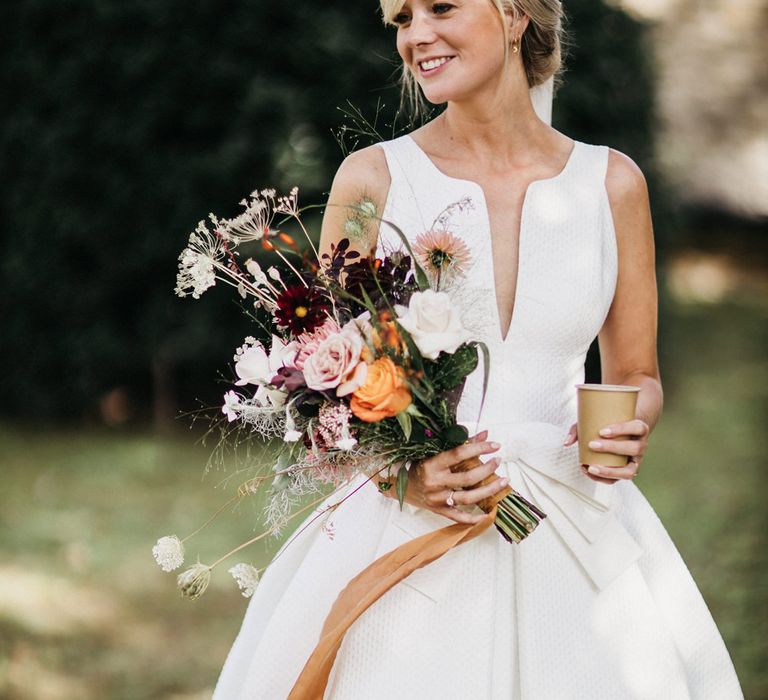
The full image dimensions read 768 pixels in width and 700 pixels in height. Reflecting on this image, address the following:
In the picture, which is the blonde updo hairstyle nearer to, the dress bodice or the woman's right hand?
the dress bodice

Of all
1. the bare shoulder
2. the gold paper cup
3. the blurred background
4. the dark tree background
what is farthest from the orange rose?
the dark tree background

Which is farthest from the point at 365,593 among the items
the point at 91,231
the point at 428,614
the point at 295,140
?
the point at 91,231

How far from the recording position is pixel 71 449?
7.32 m

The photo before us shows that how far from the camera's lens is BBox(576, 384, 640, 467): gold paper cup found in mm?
2082

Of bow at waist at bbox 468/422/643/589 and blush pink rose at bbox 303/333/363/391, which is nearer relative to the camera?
blush pink rose at bbox 303/333/363/391

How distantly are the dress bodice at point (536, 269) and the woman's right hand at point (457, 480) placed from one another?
0.34 meters

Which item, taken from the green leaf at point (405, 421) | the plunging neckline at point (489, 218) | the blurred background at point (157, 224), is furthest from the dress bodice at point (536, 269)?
the blurred background at point (157, 224)

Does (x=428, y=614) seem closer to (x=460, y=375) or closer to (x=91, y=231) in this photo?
(x=460, y=375)

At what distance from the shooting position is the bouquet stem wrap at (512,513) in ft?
6.95

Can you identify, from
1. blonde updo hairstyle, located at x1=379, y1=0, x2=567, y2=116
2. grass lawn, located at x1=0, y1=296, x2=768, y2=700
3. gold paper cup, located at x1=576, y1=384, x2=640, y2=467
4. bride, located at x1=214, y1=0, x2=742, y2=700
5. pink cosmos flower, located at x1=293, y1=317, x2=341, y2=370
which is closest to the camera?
pink cosmos flower, located at x1=293, y1=317, x2=341, y2=370

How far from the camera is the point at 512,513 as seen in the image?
2133 millimetres

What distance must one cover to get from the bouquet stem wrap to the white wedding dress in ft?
0.55

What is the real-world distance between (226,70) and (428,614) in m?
5.15

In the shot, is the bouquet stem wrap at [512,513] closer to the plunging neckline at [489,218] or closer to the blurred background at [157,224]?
the plunging neckline at [489,218]
